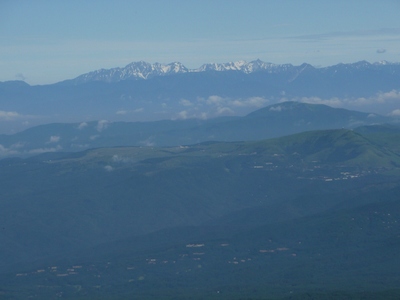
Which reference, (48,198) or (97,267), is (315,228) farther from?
(48,198)

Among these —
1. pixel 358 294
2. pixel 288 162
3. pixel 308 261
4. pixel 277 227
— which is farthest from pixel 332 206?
pixel 358 294

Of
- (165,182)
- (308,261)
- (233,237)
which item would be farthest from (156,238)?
(165,182)

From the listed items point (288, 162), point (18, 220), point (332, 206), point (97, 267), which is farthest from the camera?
point (288, 162)

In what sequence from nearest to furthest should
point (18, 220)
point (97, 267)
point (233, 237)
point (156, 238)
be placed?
point (97, 267) < point (233, 237) < point (156, 238) < point (18, 220)

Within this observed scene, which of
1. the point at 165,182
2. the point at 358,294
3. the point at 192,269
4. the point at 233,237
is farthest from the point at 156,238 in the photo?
the point at 358,294

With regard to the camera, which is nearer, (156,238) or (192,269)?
(192,269)

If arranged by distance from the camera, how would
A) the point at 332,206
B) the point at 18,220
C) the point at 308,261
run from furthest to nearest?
the point at 18,220
the point at 332,206
the point at 308,261

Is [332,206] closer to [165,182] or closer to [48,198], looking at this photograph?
[165,182]

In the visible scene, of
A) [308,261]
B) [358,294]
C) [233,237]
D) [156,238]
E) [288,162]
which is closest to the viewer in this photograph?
[358,294]

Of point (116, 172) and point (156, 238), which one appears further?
point (116, 172)
